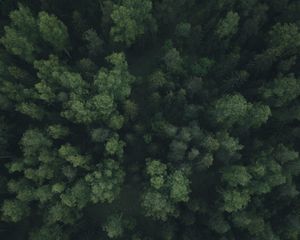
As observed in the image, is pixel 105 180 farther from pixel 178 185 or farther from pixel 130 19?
pixel 130 19

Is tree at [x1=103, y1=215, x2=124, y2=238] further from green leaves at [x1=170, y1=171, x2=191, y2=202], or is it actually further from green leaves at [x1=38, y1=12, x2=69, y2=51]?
green leaves at [x1=38, y1=12, x2=69, y2=51]

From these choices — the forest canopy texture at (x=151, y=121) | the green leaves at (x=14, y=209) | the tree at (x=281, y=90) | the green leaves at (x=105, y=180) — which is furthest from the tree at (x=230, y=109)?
the green leaves at (x=14, y=209)

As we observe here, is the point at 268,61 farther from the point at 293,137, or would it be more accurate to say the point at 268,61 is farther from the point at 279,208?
the point at 279,208

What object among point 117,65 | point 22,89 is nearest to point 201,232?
point 117,65

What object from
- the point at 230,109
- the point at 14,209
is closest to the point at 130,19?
the point at 230,109

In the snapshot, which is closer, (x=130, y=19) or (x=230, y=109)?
(x=230, y=109)

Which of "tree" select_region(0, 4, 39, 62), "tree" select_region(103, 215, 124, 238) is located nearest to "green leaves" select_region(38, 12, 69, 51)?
"tree" select_region(0, 4, 39, 62)

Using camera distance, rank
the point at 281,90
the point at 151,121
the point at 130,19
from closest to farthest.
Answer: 1. the point at 130,19
2. the point at 281,90
3. the point at 151,121

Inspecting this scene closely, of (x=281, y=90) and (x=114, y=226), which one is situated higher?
(x=281, y=90)
